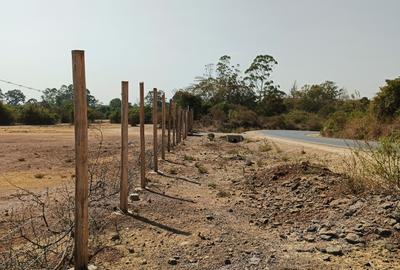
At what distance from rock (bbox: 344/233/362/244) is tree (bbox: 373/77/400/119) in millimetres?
21625

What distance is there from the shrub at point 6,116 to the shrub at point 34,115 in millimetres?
2010

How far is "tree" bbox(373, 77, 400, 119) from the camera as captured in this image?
25.6 meters

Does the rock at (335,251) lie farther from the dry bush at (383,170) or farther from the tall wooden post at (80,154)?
the tall wooden post at (80,154)

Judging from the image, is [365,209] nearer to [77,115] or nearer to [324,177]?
[324,177]

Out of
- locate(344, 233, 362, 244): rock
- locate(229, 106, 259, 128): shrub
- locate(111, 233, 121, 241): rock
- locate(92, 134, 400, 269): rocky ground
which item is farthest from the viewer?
locate(229, 106, 259, 128): shrub

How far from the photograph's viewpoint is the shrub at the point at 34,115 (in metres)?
69.4

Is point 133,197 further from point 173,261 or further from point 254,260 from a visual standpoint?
point 254,260

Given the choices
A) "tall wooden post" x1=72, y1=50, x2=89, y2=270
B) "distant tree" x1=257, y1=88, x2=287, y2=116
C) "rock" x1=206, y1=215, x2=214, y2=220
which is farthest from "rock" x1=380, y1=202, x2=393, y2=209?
"distant tree" x1=257, y1=88, x2=287, y2=116

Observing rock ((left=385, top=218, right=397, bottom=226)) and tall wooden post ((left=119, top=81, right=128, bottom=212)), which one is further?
tall wooden post ((left=119, top=81, right=128, bottom=212))

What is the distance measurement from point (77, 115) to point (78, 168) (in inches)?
22.4

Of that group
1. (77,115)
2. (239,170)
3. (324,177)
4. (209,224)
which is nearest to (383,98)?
(239,170)

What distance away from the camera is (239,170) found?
13852 millimetres

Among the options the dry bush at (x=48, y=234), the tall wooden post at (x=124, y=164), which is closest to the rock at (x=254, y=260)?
the dry bush at (x=48, y=234)

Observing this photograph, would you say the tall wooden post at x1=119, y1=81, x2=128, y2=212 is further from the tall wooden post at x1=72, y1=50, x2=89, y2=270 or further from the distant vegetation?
the distant vegetation
